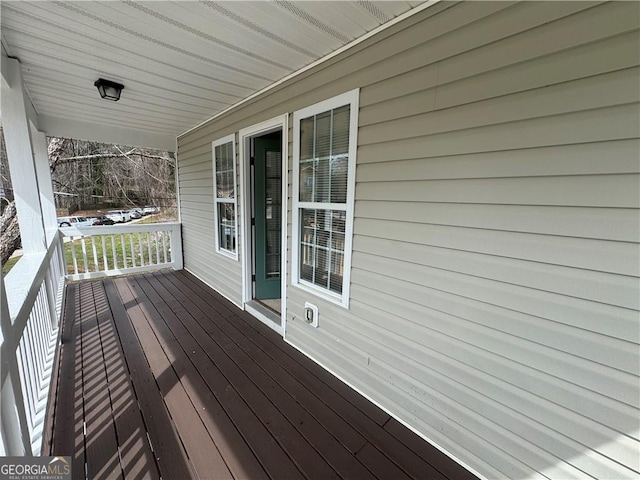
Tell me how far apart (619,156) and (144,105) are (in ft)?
13.7

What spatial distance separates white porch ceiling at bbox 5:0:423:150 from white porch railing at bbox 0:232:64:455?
5.16 feet

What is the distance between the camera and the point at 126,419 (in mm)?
1743

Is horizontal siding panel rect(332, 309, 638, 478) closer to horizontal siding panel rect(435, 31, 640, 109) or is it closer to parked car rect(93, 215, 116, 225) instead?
horizontal siding panel rect(435, 31, 640, 109)

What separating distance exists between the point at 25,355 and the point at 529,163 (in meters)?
2.86

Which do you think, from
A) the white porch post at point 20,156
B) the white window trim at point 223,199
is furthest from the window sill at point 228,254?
the white porch post at point 20,156

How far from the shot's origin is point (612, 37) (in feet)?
3.16

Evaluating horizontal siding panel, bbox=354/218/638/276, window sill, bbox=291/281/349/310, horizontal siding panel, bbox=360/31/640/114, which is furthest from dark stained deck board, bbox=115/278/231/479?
horizontal siding panel, bbox=360/31/640/114

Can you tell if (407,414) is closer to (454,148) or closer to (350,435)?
(350,435)

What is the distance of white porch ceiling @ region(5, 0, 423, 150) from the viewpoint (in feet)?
4.96

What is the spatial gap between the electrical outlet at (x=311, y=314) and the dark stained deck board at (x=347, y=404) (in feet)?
1.19

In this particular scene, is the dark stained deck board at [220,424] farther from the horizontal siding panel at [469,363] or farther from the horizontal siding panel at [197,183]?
the horizontal siding panel at [197,183]

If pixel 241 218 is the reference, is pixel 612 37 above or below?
above

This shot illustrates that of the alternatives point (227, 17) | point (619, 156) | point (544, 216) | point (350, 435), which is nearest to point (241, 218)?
point (227, 17)

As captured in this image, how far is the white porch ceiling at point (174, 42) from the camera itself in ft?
4.96
